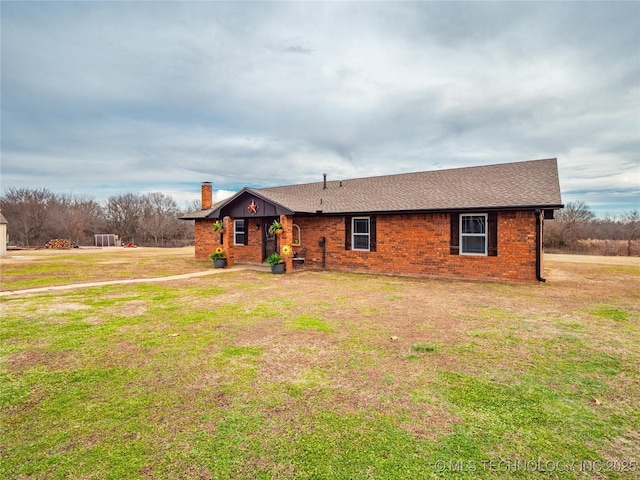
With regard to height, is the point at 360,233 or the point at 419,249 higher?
the point at 360,233

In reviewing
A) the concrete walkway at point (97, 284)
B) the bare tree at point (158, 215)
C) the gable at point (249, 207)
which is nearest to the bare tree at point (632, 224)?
the gable at point (249, 207)

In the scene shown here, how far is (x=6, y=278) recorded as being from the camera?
39.4 feet

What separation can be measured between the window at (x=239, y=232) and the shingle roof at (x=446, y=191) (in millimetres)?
3454

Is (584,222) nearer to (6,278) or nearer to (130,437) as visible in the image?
(130,437)

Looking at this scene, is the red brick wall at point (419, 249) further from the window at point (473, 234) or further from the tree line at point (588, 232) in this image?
the tree line at point (588, 232)

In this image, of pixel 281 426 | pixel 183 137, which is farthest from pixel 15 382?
Result: pixel 183 137

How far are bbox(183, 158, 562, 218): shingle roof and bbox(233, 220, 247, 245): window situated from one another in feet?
11.3

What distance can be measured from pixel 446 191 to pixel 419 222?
186 centimetres

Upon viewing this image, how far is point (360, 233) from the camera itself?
45.7 ft

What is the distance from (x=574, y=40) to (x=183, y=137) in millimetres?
22483

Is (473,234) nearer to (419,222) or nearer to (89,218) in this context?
(419,222)

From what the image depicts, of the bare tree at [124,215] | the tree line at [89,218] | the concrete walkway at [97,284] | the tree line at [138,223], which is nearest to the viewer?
the concrete walkway at [97,284]

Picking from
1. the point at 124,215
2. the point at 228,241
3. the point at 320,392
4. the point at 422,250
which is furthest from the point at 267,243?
the point at 124,215

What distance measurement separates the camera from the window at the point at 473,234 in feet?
37.4
